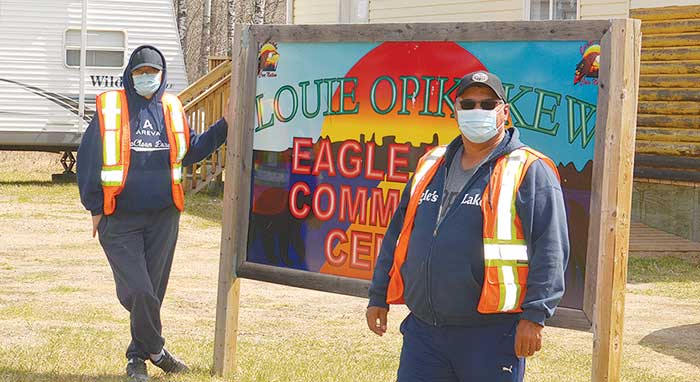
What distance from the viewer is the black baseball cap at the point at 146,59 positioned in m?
7.59

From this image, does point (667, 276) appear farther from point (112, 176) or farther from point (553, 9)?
point (112, 176)

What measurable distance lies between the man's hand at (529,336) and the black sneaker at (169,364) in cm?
353

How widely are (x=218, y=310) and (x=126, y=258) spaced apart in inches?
29.4

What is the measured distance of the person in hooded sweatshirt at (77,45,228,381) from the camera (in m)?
7.54

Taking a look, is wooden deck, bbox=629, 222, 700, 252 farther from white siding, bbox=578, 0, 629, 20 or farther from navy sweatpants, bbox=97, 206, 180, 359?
navy sweatpants, bbox=97, 206, 180, 359

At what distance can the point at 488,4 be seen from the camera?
19.3 m

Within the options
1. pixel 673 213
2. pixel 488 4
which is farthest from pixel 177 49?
pixel 673 213

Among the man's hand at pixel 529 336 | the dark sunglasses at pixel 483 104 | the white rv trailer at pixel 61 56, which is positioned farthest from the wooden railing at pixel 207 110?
the man's hand at pixel 529 336

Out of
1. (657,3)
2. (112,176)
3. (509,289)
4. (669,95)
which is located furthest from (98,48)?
(509,289)

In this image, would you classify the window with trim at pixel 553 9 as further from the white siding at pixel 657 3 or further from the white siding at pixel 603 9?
the white siding at pixel 657 3

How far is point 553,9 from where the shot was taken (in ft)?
61.4

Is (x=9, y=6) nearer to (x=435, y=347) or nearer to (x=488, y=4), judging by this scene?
(x=488, y=4)

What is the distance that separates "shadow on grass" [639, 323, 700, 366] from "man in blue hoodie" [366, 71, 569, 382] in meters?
4.53

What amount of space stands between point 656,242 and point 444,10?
5.96 meters
